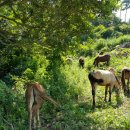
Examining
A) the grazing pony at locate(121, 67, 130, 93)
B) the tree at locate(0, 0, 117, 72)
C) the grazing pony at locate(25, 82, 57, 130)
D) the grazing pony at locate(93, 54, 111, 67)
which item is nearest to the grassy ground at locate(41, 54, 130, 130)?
the grazing pony at locate(25, 82, 57, 130)

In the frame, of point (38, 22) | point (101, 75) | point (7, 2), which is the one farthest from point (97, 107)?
point (7, 2)

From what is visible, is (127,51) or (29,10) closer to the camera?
(29,10)

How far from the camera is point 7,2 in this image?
1062 centimetres

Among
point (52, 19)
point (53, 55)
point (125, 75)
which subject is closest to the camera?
point (52, 19)

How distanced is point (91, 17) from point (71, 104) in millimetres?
3053

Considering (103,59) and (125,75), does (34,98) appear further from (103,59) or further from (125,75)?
(103,59)

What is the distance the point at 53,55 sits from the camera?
1419cm

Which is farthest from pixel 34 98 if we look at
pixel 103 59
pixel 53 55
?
pixel 103 59

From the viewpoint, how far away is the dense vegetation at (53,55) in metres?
9.29

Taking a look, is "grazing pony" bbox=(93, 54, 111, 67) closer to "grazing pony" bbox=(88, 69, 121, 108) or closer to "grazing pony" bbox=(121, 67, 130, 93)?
"grazing pony" bbox=(121, 67, 130, 93)

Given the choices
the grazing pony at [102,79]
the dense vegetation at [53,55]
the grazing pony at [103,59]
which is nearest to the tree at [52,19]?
the dense vegetation at [53,55]

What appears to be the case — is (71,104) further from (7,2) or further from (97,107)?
(7,2)

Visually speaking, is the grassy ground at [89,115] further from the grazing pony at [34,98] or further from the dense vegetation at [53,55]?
the grazing pony at [34,98]

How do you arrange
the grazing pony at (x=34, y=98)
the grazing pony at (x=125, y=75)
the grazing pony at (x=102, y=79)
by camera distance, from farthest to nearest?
the grazing pony at (x=125, y=75) < the grazing pony at (x=102, y=79) < the grazing pony at (x=34, y=98)
